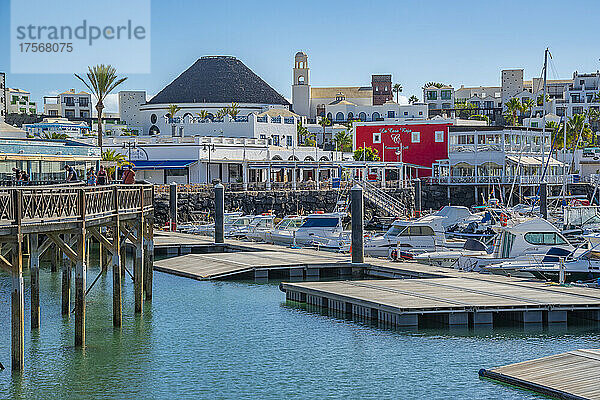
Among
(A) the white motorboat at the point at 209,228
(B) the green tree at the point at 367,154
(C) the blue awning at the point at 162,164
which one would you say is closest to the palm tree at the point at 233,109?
(B) the green tree at the point at 367,154

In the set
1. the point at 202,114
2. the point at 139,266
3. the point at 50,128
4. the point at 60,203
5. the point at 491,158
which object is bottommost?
the point at 139,266

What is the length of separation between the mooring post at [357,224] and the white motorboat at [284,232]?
13.4 meters

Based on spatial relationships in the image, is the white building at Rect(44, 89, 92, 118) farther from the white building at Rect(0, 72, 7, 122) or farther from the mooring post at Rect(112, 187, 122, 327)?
the mooring post at Rect(112, 187, 122, 327)

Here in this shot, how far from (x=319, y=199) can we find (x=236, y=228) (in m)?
23.2

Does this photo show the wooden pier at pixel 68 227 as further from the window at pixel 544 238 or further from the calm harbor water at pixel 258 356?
the window at pixel 544 238

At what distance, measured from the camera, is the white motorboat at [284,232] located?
53844mm

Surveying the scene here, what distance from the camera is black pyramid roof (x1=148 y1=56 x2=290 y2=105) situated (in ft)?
445

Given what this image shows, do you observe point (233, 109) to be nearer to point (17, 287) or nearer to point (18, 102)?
point (18, 102)

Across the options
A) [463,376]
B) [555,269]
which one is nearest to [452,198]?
[555,269]

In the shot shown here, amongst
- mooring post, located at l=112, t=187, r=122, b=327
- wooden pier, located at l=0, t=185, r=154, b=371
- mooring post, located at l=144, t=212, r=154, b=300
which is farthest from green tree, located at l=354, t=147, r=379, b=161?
mooring post, located at l=112, t=187, r=122, b=327

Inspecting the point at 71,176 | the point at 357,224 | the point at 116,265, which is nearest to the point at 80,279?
the point at 116,265

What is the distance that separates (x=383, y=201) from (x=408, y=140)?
27732 mm

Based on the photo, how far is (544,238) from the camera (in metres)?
39.2

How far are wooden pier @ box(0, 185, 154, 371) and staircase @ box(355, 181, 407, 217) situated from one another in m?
39.4
